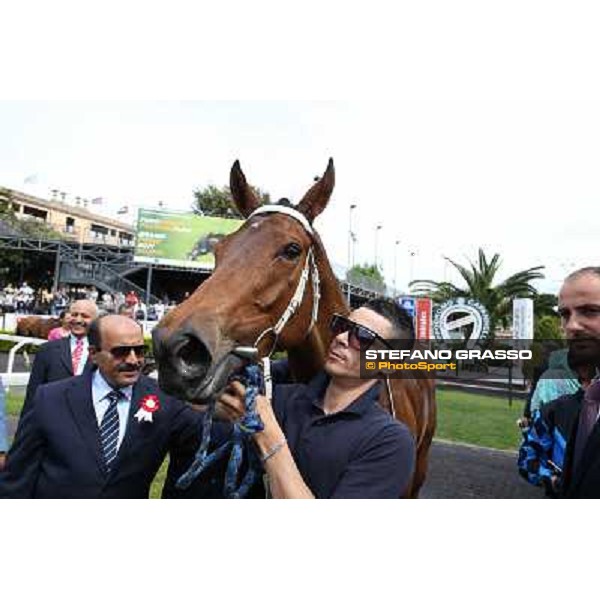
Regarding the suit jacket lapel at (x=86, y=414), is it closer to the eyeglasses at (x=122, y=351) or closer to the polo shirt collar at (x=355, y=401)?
the eyeglasses at (x=122, y=351)

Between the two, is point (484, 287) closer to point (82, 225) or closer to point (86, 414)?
point (86, 414)

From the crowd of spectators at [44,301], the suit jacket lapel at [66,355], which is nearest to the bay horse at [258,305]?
the suit jacket lapel at [66,355]

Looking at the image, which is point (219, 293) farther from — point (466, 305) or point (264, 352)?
point (466, 305)

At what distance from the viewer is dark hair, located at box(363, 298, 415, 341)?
191cm

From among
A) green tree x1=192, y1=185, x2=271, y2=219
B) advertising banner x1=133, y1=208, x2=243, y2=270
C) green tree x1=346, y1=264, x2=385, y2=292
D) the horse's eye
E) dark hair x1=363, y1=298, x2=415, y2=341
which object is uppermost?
green tree x1=192, y1=185, x2=271, y2=219

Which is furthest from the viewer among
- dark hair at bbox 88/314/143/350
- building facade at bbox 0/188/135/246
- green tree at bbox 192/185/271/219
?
green tree at bbox 192/185/271/219

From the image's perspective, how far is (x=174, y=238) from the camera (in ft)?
73.5

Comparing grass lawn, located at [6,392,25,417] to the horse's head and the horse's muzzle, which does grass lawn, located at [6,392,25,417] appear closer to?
the horse's head

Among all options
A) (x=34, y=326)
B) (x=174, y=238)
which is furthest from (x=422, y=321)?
(x=174, y=238)

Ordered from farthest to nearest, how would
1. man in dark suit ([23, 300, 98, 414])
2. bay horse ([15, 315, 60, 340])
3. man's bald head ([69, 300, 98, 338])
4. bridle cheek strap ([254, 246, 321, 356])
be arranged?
bay horse ([15, 315, 60, 340]) < man's bald head ([69, 300, 98, 338]) < man in dark suit ([23, 300, 98, 414]) < bridle cheek strap ([254, 246, 321, 356])

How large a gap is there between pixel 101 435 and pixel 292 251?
1.07 metres

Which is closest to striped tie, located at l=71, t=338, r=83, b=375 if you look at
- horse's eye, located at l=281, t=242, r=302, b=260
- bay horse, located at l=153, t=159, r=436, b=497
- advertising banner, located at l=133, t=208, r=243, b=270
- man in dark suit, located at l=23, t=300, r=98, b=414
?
man in dark suit, located at l=23, t=300, r=98, b=414

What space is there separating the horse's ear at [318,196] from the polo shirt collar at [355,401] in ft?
2.40

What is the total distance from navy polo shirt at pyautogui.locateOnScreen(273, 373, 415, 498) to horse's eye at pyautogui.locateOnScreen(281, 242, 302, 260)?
2.02 feet
